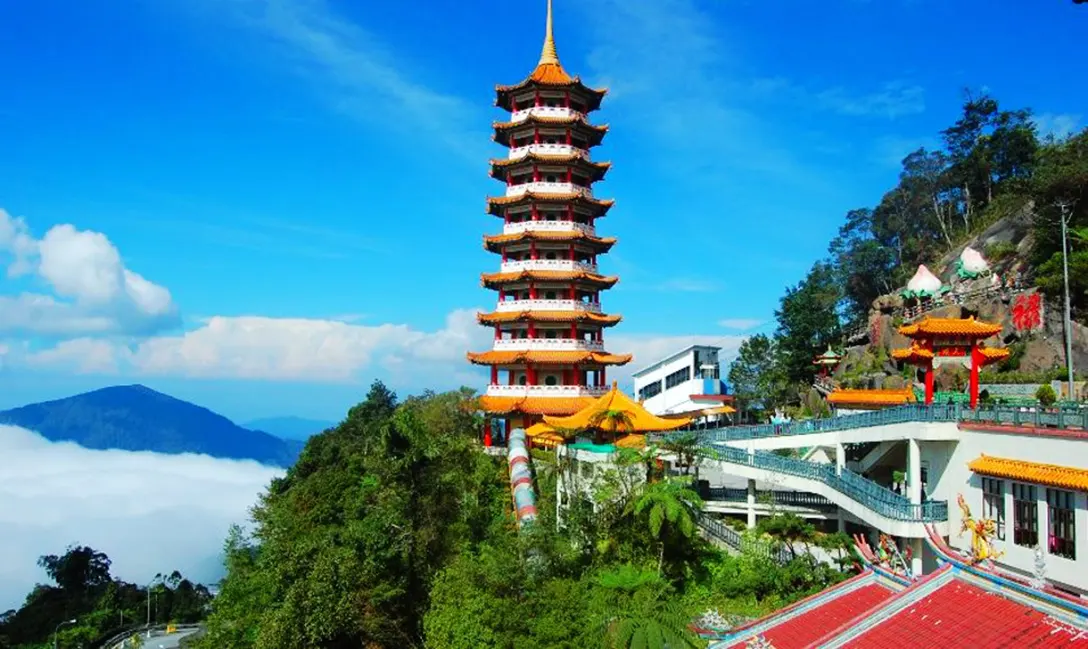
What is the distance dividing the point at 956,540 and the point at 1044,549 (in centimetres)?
294

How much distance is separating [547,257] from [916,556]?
82.1ft

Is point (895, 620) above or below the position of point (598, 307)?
below

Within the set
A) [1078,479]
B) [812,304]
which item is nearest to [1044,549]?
[1078,479]

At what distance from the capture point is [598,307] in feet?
136

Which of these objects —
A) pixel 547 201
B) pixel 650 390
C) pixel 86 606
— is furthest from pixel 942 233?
pixel 86 606

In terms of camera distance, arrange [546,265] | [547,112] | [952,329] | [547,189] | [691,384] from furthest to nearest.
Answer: [691,384] → [547,112] → [547,189] → [546,265] → [952,329]

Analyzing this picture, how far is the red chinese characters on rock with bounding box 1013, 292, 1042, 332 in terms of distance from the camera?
35844mm

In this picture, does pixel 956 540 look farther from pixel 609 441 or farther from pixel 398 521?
Answer: pixel 398 521

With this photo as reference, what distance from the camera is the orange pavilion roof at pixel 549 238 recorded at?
132 ft

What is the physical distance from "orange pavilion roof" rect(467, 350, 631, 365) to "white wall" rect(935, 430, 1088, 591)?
19.5 m

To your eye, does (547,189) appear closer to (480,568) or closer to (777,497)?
(777,497)

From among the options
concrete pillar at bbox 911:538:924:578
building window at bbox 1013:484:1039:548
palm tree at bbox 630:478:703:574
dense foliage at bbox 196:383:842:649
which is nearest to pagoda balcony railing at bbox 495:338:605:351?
dense foliage at bbox 196:383:842:649

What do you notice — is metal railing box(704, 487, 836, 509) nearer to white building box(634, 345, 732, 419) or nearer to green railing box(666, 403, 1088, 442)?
green railing box(666, 403, 1088, 442)

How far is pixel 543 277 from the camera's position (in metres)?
39.7
